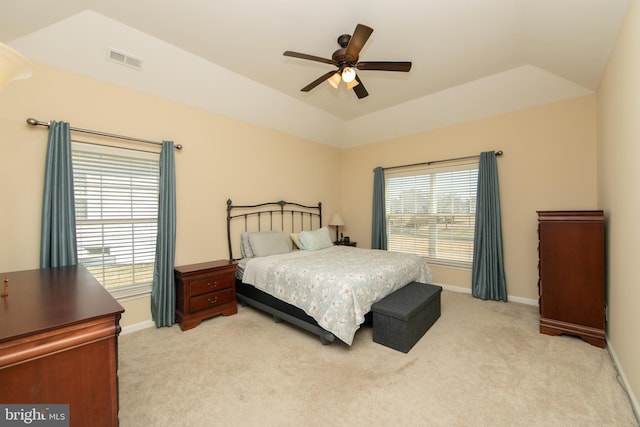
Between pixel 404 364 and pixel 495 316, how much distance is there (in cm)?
180

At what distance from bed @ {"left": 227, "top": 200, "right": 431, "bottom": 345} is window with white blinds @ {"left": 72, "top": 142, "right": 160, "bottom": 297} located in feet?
3.53

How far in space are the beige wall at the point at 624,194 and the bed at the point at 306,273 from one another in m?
1.81

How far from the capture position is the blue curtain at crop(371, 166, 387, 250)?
524 centimetres

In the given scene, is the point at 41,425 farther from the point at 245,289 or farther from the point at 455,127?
the point at 455,127

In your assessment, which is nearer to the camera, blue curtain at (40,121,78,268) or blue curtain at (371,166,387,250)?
blue curtain at (40,121,78,268)

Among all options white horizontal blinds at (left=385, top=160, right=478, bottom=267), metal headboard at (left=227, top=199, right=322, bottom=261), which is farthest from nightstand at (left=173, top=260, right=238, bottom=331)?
white horizontal blinds at (left=385, top=160, right=478, bottom=267)

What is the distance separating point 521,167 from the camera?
12.8ft

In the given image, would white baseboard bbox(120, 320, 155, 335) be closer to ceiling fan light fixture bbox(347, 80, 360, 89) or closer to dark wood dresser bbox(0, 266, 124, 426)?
dark wood dresser bbox(0, 266, 124, 426)

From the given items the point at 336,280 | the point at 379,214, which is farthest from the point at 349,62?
the point at 379,214

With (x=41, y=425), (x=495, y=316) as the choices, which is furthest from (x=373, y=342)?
(x=41, y=425)

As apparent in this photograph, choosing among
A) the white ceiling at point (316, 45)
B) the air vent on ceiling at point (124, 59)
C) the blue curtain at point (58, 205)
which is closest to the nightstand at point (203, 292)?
the blue curtain at point (58, 205)

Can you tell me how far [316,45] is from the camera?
295 cm

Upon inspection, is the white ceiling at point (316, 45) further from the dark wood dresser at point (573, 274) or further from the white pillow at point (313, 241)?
the white pillow at point (313, 241)

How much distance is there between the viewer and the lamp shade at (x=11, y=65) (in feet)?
4.05
